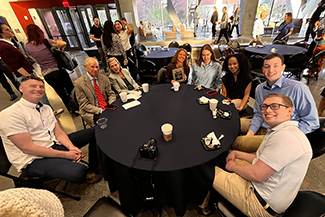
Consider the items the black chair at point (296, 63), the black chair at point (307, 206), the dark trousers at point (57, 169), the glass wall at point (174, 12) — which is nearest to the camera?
the black chair at point (307, 206)

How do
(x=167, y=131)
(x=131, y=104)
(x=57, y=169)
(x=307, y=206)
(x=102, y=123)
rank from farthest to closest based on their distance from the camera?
(x=131, y=104)
(x=102, y=123)
(x=57, y=169)
(x=167, y=131)
(x=307, y=206)

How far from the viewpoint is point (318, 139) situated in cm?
139

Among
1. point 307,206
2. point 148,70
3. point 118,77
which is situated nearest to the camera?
point 307,206

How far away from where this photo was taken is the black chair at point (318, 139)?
4.40 ft

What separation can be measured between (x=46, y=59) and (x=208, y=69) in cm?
303

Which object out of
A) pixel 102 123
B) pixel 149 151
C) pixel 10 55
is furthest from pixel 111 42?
pixel 149 151

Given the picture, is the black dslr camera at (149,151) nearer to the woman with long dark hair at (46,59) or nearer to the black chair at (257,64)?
the woman with long dark hair at (46,59)

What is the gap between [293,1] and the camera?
28.1ft

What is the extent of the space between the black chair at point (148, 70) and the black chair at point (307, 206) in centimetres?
326

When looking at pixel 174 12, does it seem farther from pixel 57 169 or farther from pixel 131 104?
pixel 57 169

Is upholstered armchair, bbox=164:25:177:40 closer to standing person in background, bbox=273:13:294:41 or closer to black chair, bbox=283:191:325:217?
standing person in background, bbox=273:13:294:41

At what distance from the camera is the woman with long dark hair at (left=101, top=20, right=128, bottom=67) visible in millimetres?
3742

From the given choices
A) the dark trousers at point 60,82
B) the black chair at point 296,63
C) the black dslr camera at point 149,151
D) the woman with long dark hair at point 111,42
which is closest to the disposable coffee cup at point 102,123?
the black dslr camera at point 149,151

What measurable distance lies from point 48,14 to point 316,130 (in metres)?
13.1
